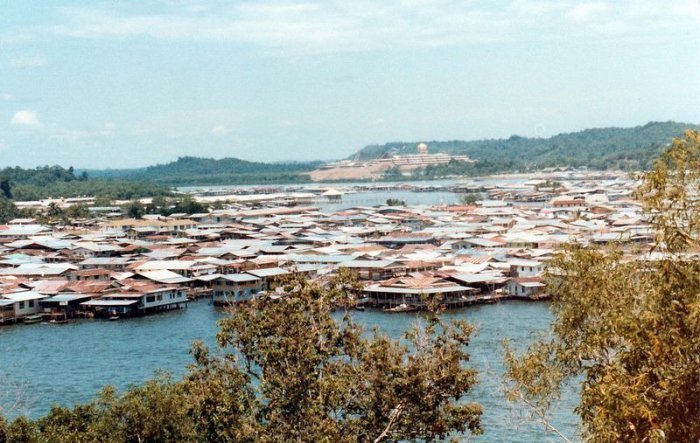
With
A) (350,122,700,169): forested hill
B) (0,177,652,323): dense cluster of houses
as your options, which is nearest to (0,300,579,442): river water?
(0,177,652,323): dense cluster of houses

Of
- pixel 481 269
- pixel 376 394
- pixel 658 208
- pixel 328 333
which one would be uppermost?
pixel 658 208

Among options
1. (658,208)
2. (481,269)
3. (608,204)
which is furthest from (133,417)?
(608,204)

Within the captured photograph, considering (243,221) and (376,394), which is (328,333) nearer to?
(376,394)

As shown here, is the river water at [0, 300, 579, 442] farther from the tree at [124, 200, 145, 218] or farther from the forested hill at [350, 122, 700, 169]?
the forested hill at [350, 122, 700, 169]

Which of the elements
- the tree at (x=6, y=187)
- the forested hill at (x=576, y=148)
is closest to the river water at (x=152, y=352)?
the tree at (x=6, y=187)

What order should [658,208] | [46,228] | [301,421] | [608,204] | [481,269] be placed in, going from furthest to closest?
[608,204]
[46,228]
[481,269]
[301,421]
[658,208]

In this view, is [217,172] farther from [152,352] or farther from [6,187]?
[152,352]
